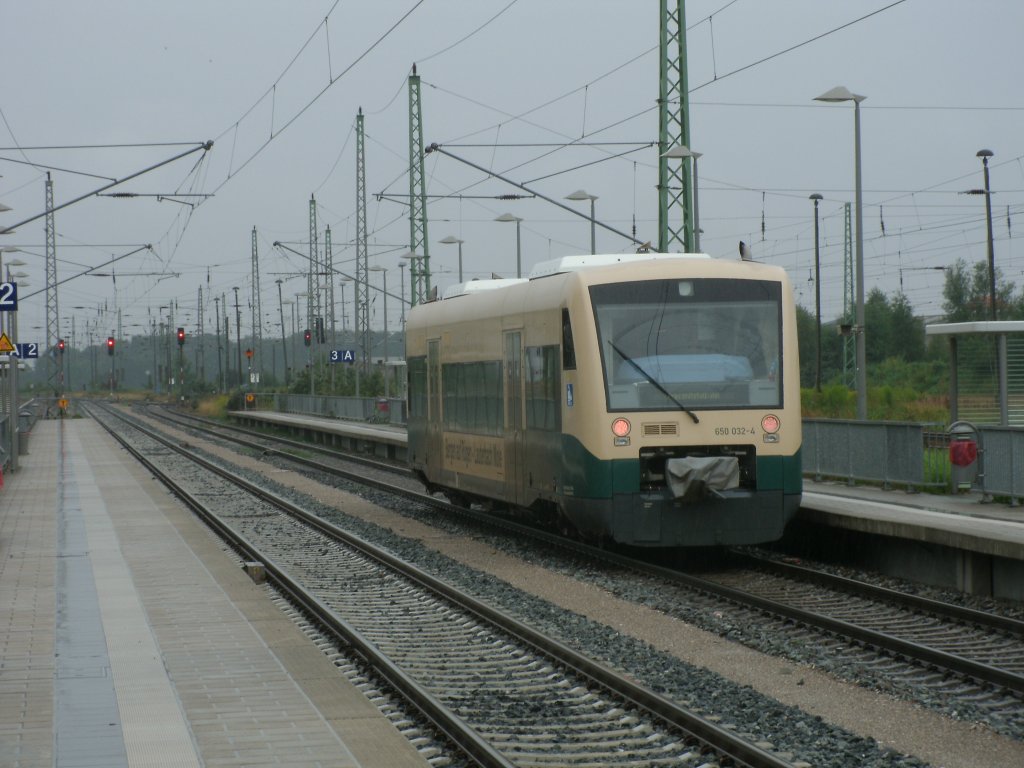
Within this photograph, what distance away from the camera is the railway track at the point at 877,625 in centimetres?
889

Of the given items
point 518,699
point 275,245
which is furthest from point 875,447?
point 275,245

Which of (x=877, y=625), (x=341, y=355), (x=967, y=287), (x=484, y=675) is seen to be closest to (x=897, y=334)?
(x=967, y=287)

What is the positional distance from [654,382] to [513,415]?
295 cm

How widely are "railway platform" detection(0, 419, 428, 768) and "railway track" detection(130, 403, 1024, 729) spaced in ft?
11.6

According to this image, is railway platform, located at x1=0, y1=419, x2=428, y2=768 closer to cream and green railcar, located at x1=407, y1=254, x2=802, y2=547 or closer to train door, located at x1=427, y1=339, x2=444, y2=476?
cream and green railcar, located at x1=407, y1=254, x2=802, y2=547

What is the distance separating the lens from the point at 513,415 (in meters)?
16.6

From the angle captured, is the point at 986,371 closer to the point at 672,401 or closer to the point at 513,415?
the point at 672,401

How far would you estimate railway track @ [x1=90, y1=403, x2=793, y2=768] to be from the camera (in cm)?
737

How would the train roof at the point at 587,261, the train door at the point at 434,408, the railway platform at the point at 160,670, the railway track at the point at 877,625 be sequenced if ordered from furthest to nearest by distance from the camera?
the train door at the point at 434,408 → the train roof at the point at 587,261 → the railway track at the point at 877,625 → the railway platform at the point at 160,670

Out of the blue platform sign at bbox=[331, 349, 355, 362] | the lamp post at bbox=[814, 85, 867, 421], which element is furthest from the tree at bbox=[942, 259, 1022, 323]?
the lamp post at bbox=[814, 85, 867, 421]

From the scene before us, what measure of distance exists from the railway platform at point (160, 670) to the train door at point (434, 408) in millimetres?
3781

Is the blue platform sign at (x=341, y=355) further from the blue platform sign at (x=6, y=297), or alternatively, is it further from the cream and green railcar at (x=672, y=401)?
the cream and green railcar at (x=672, y=401)

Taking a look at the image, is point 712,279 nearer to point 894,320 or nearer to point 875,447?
point 875,447

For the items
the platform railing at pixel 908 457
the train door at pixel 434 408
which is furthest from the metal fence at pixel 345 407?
the platform railing at pixel 908 457
